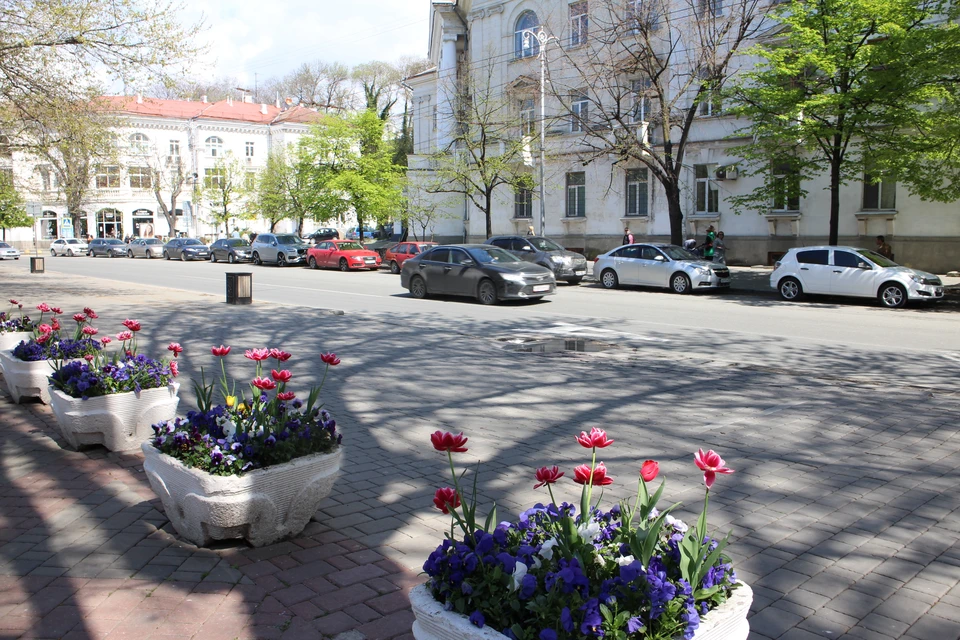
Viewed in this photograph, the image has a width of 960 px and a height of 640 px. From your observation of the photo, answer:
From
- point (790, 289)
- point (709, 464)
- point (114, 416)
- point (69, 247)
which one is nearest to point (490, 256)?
point (790, 289)

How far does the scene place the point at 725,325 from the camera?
1503cm

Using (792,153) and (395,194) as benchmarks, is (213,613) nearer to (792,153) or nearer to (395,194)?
(792,153)

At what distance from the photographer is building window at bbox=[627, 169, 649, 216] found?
35.2 m

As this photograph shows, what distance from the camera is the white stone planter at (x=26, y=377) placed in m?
7.87

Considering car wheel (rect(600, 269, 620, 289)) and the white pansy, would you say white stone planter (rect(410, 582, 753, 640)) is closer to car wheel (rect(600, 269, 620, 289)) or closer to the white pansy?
the white pansy

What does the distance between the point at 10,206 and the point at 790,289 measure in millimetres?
38175

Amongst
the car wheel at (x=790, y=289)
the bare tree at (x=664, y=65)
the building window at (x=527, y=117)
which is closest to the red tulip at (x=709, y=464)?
the car wheel at (x=790, y=289)

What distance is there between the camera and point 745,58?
29.9m

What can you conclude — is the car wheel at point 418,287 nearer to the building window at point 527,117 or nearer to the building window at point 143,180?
the building window at point 527,117

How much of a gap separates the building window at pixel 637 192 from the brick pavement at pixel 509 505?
26.0 metres

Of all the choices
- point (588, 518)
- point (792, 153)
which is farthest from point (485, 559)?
point (792, 153)

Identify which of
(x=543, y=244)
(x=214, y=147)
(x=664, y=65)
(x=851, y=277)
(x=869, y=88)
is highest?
(x=214, y=147)

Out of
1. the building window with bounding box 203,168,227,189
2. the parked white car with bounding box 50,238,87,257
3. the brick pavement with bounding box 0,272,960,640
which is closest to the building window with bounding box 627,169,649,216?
the brick pavement with bounding box 0,272,960,640

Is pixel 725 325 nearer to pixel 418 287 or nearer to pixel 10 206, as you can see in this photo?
pixel 418 287
